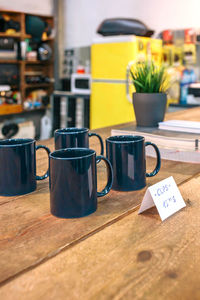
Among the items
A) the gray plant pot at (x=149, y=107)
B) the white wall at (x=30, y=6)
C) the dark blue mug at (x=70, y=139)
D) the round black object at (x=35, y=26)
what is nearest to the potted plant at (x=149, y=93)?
the gray plant pot at (x=149, y=107)

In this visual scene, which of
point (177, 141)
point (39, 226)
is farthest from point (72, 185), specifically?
point (177, 141)

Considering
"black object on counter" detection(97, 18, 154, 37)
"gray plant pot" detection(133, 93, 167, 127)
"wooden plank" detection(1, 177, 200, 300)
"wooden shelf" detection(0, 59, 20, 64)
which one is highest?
"black object on counter" detection(97, 18, 154, 37)

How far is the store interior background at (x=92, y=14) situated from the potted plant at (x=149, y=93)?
3.44 meters

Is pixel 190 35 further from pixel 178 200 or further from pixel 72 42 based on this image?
pixel 178 200

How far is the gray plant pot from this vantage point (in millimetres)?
1276

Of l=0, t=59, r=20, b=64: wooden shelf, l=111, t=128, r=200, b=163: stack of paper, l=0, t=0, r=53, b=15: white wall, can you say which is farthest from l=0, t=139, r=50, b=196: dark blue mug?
l=0, t=0, r=53, b=15: white wall

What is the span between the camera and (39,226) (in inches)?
24.0

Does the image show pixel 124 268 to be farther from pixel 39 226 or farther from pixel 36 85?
pixel 36 85

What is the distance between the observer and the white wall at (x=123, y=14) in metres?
4.38

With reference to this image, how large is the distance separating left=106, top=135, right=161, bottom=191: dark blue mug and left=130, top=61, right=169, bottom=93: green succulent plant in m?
0.54

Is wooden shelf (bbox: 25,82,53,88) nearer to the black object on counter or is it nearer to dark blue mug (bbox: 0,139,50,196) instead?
the black object on counter

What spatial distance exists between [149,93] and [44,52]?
376 cm

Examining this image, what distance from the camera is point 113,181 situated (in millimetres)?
789

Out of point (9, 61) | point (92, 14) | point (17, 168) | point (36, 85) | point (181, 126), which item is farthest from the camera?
point (92, 14)
